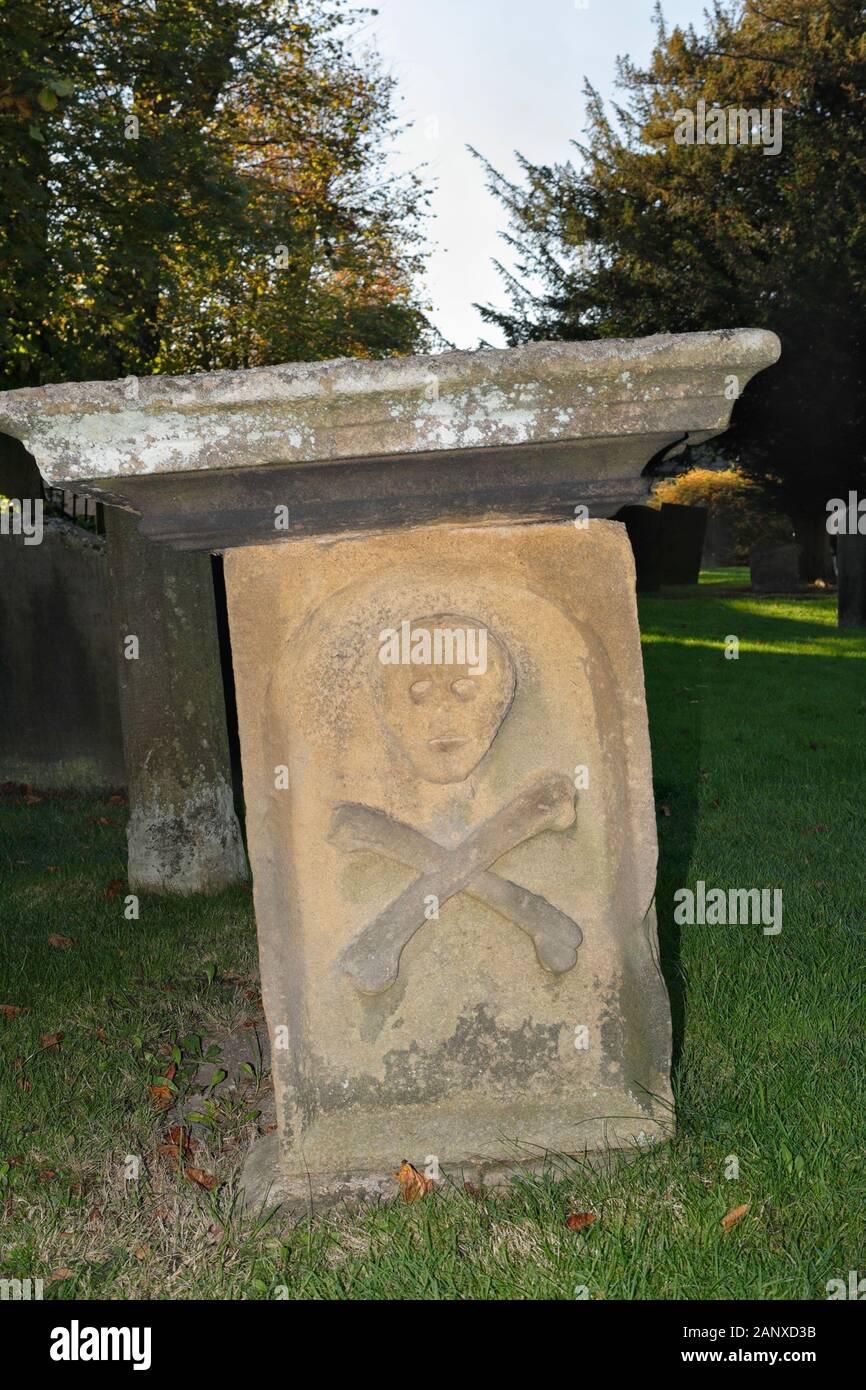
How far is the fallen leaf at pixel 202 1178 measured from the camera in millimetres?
3100

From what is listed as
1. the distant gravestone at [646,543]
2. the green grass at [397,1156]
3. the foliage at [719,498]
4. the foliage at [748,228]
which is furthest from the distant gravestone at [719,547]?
the green grass at [397,1156]

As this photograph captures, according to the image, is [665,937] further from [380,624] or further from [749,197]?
[749,197]

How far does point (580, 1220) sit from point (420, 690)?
1.29m

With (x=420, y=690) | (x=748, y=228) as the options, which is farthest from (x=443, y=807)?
(x=748, y=228)

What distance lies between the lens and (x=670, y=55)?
59.6ft

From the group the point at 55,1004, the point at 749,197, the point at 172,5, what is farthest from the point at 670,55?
the point at 55,1004

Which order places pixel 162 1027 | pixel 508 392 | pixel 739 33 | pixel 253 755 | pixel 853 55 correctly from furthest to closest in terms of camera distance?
1. pixel 739 33
2. pixel 853 55
3. pixel 162 1027
4. pixel 253 755
5. pixel 508 392

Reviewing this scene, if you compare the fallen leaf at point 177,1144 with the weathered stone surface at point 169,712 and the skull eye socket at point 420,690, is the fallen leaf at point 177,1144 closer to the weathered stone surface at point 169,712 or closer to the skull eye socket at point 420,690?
the skull eye socket at point 420,690

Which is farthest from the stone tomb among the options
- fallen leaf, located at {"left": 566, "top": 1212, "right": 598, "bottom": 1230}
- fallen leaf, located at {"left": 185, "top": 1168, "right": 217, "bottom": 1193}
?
fallen leaf, located at {"left": 566, "top": 1212, "right": 598, "bottom": 1230}

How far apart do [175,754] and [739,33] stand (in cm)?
1630

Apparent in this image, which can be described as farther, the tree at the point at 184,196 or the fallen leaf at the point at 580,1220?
the tree at the point at 184,196

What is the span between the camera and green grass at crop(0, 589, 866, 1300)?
2.60 metres

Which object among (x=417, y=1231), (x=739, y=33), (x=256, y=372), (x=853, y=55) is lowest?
(x=417, y=1231)

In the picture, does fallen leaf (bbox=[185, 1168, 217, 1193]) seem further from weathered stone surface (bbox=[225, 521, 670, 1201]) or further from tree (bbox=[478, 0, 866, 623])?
tree (bbox=[478, 0, 866, 623])
